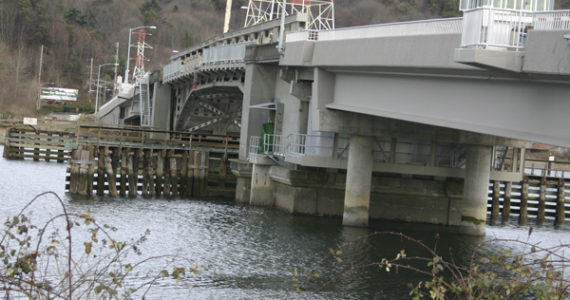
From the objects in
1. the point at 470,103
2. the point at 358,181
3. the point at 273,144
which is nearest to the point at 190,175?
the point at 273,144

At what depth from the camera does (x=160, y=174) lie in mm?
46125

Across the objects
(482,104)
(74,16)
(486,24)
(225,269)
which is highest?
(74,16)

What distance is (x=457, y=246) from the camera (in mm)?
31359

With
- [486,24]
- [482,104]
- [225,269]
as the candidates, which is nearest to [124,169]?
[225,269]

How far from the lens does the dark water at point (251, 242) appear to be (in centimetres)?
2183

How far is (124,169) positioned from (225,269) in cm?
2202

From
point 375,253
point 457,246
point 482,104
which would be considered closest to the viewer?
point 482,104

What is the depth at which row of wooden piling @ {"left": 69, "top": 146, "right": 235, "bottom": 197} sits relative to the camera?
143 ft

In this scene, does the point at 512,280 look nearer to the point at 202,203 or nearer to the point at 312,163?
the point at 312,163

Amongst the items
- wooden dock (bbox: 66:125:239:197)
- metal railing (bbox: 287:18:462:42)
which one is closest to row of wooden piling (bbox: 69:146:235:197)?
wooden dock (bbox: 66:125:239:197)

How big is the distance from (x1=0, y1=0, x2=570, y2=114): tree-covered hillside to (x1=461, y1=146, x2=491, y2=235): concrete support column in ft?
166

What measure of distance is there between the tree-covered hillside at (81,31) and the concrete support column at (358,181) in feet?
168

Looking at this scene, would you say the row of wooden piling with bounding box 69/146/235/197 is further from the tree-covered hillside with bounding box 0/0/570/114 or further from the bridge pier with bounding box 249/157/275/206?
the tree-covered hillside with bounding box 0/0/570/114

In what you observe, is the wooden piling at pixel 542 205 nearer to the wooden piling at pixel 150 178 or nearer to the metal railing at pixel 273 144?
the metal railing at pixel 273 144
